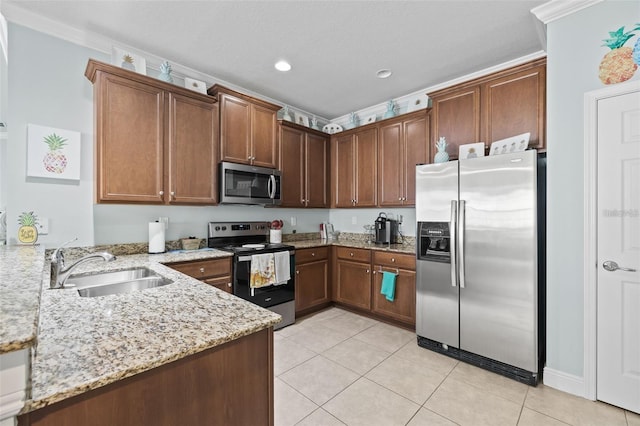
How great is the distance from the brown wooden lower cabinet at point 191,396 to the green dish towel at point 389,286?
2333mm

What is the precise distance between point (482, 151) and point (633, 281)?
140cm

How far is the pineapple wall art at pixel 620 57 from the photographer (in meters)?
1.84

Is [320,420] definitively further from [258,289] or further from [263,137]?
[263,137]

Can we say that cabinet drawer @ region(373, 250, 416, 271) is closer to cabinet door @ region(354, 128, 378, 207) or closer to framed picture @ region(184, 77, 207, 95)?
cabinet door @ region(354, 128, 378, 207)

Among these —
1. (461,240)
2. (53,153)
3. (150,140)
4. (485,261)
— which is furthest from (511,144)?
(53,153)

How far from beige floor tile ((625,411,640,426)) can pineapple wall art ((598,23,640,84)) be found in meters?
2.12

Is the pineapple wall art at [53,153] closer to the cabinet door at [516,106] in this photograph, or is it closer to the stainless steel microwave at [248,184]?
the stainless steel microwave at [248,184]

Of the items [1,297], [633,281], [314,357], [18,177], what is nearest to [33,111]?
[18,177]

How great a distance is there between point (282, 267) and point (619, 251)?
2705 mm

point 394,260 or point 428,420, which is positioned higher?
point 394,260

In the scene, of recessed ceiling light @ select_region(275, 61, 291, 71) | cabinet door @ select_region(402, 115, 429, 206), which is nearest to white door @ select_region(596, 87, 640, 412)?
cabinet door @ select_region(402, 115, 429, 206)

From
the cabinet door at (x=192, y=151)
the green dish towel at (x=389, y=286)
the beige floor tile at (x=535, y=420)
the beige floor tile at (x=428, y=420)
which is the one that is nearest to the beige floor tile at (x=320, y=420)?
the beige floor tile at (x=428, y=420)

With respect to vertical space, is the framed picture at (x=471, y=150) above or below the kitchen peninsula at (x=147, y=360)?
above

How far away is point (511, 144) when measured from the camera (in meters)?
2.50
